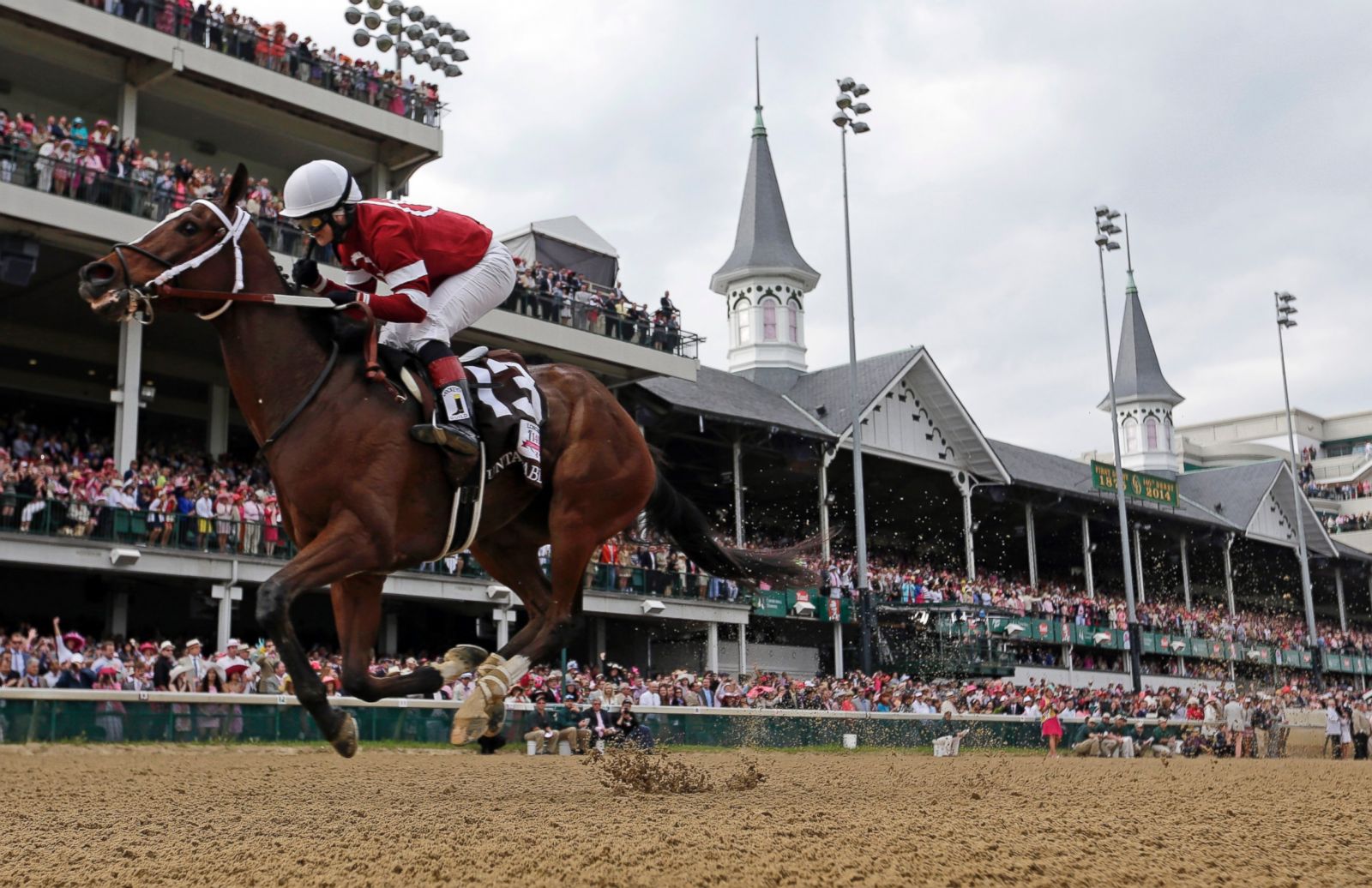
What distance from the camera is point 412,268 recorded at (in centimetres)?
652

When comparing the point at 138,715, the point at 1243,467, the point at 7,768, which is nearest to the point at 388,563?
the point at 7,768

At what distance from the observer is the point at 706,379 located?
33.5 metres

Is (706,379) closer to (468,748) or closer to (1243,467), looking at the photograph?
(468,748)

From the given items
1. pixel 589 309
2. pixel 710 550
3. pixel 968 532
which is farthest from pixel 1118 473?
pixel 710 550

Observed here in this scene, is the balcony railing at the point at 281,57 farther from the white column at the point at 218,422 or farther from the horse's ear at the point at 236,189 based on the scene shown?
the horse's ear at the point at 236,189

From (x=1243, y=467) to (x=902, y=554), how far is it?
64.7 feet

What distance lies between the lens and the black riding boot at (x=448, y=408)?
6.23 m

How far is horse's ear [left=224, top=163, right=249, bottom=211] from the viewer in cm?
604

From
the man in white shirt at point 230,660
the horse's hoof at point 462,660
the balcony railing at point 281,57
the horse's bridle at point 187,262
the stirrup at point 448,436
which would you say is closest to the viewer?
the horse's bridle at point 187,262

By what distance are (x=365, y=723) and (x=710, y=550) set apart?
8.95 meters

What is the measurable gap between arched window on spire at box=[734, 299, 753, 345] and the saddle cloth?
35633 mm

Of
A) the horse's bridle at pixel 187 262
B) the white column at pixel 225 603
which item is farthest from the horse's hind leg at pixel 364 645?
the white column at pixel 225 603

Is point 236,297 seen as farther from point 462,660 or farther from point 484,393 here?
point 462,660

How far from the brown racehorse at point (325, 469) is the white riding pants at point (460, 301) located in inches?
14.5
